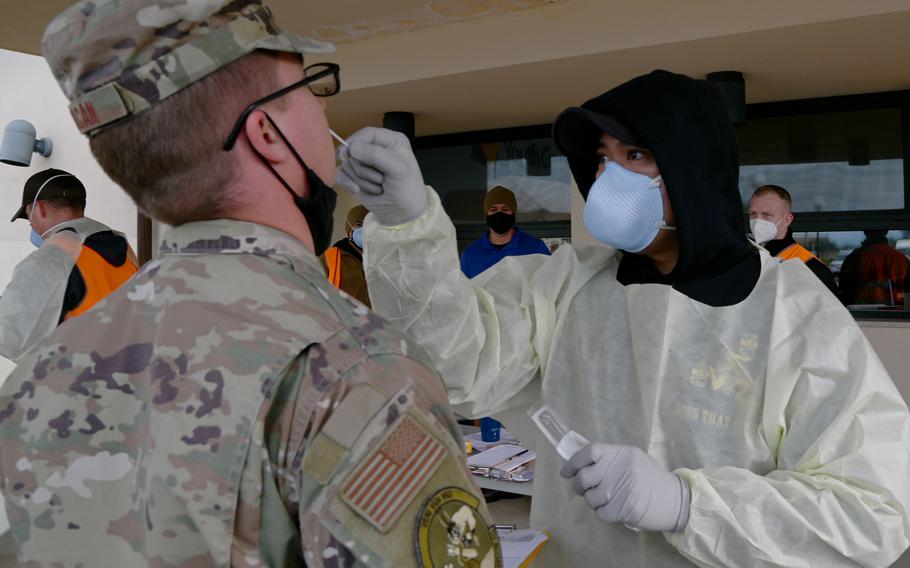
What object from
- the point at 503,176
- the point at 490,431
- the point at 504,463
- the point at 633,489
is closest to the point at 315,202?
the point at 633,489

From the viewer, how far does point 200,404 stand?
639 mm

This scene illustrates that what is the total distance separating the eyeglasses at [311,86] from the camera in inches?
28.3

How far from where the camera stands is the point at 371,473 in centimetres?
62

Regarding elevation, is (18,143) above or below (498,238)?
above

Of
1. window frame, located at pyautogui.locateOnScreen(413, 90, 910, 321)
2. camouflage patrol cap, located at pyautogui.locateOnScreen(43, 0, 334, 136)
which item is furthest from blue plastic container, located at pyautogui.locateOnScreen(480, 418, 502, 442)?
window frame, located at pyautogui.locateOnScreen(413, 90, 910, 321)

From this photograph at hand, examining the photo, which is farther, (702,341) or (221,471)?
(702,341)

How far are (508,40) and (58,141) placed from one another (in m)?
4.84

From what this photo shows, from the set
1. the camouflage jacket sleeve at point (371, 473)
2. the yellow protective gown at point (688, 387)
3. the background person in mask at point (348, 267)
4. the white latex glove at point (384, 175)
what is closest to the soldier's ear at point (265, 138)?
the camouflage jacket sleeve at point (371, 473)

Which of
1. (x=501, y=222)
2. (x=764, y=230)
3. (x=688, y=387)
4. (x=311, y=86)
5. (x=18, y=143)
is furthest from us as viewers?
(x=18, y=143)

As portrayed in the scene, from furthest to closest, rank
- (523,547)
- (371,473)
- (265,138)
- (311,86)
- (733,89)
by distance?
1. (733,89)
2. (523,547)
3. (311,86)
4. (265,138)
5. (371,473)

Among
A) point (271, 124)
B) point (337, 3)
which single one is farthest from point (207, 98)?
point (337, 3)

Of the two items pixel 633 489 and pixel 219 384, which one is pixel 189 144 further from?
pixel 633 489

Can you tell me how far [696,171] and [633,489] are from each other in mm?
564

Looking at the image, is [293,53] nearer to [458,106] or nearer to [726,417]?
[726,417]
